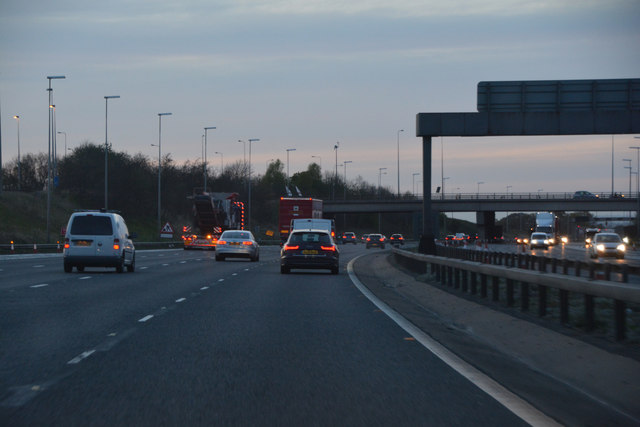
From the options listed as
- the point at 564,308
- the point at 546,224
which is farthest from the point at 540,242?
the point at 564,308

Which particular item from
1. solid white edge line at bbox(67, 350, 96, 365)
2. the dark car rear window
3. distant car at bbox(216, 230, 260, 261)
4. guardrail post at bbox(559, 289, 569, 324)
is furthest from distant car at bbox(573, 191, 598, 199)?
solid white edge line at bbox(67, 350, 96, 365)

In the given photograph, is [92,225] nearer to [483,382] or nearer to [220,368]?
[220,368]

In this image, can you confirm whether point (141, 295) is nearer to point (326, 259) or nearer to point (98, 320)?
point (98, 320)

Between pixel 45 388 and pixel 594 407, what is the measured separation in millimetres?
4725

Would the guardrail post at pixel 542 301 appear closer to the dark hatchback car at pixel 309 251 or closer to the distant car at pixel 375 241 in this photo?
the dark hatchback car at pixel 309 251

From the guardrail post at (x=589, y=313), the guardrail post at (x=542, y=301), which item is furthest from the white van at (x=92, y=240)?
the guardrail post at (x=589, y=313)

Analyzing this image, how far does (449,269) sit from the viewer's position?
74.3 feet

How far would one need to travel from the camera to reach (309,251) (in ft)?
103

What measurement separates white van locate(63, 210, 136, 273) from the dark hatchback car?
18.2 ft

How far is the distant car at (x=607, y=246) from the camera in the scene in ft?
169

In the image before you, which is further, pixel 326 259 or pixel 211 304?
pixel 326 259

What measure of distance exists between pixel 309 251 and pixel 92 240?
701 cm

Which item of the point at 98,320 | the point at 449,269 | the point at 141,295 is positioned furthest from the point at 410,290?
the point at 98,320

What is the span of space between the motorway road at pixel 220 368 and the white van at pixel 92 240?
434 inches
